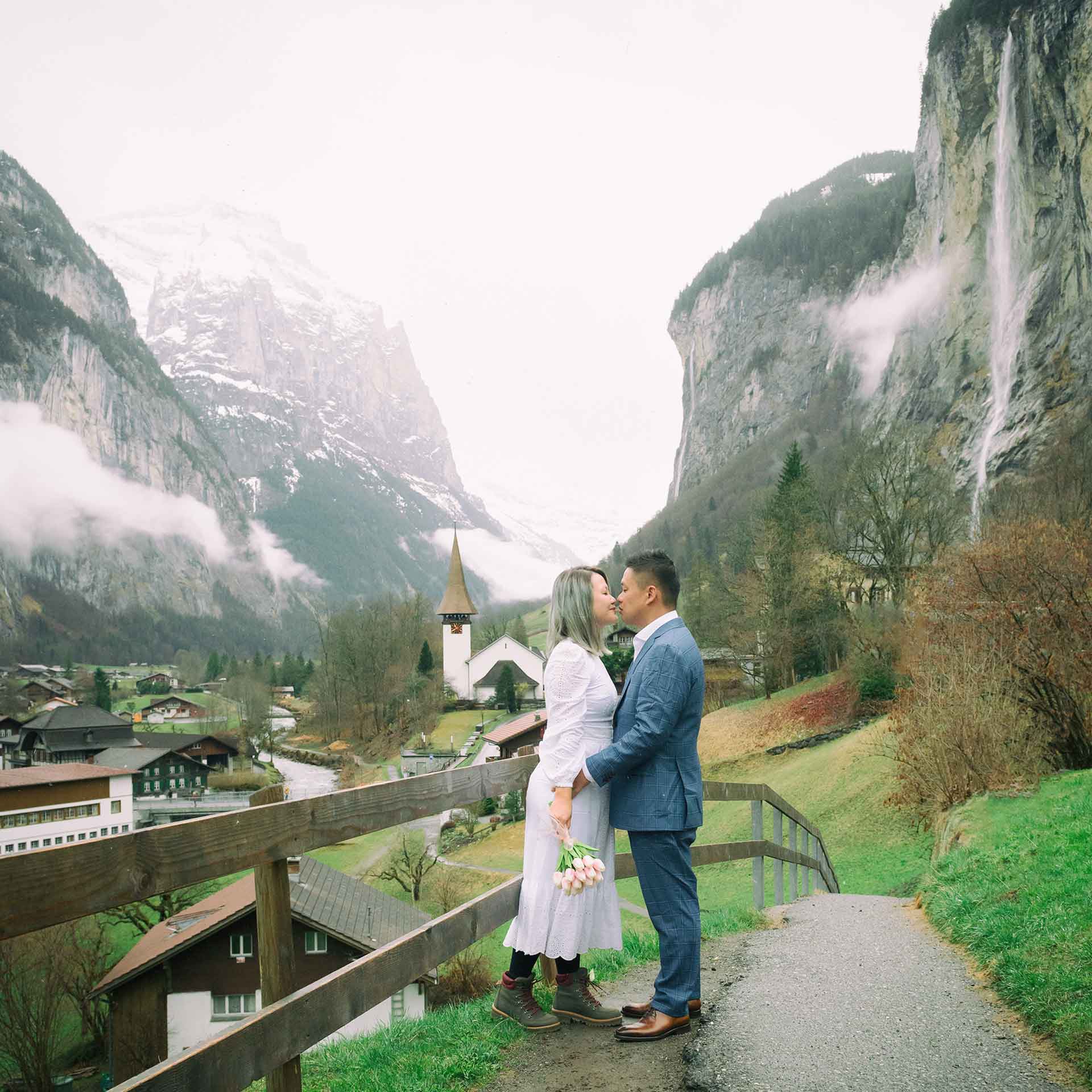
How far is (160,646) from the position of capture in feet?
646

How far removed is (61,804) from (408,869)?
31195 mm

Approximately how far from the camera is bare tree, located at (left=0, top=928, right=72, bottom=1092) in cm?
2342

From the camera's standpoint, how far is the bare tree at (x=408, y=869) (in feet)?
103

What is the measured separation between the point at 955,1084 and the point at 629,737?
1.94 meters

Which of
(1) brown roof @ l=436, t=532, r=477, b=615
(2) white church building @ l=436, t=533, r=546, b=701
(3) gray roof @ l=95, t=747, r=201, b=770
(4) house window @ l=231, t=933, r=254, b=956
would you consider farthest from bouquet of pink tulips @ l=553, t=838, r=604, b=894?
(1) brown roof @ l=436, t=532, r=477, b=615

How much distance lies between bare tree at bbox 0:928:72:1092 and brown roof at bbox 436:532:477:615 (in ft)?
247

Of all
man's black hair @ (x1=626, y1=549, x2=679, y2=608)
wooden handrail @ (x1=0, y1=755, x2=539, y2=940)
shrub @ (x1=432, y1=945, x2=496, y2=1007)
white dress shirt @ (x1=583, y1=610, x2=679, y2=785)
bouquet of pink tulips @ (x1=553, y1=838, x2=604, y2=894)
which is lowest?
shrub @ (x1=432, y1=945, x2=496, y2=1007)

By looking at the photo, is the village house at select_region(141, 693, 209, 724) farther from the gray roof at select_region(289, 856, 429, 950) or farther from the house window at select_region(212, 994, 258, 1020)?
the house window at select_region(212, 994, 258, 1020)

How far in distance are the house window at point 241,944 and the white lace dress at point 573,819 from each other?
15876 mm

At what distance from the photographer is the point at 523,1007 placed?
4.65m

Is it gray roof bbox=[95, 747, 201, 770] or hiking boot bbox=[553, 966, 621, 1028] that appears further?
gray roof bbox=[95, 747, 201, 770]

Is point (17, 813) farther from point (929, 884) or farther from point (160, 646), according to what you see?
point (160, 646)

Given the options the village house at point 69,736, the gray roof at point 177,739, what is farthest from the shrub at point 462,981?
the village house at point 69,736

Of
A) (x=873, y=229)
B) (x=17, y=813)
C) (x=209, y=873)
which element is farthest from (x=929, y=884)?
(x=873, y=229)
